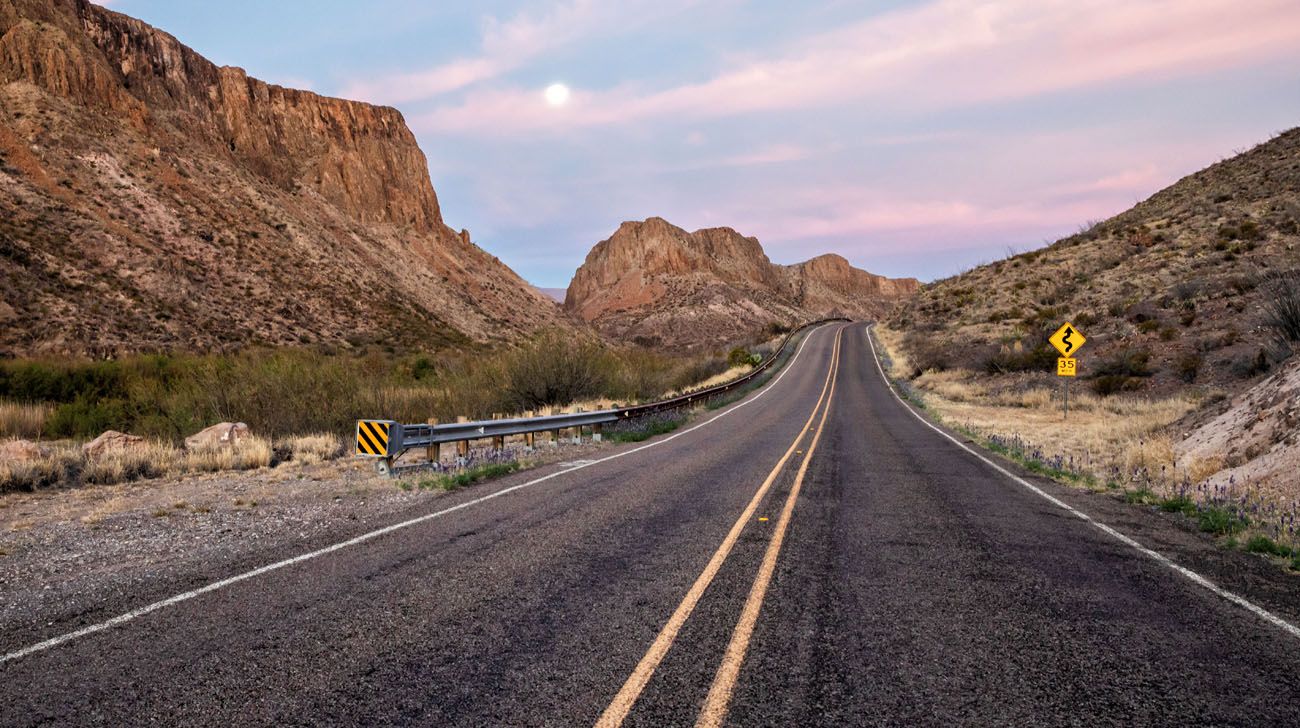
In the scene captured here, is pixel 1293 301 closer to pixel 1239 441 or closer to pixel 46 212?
pixel 1239 441

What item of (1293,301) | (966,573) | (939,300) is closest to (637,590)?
(966,573)

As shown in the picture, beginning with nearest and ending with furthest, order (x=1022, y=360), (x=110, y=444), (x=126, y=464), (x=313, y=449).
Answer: (x=126, y=464) → (x=110, y=444) → (x=313, y=449) → (x=1022, y=360)

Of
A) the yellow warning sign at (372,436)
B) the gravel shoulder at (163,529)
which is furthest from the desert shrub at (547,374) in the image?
the yellow warning sign at (372,436)

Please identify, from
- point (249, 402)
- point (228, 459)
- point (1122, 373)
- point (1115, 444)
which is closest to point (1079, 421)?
point (1115, 444)

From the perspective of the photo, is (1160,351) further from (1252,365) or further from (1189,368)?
(1252,365)

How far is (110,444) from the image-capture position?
1287 cm

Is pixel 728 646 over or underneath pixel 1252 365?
underneath

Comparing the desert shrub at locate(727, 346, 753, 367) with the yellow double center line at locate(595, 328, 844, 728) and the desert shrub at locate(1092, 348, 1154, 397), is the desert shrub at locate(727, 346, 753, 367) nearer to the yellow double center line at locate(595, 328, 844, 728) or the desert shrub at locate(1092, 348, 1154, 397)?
the desert shrub at locate(1092, 348, 1154, 397)

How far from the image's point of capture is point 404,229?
74.8 m

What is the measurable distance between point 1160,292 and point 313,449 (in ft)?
113

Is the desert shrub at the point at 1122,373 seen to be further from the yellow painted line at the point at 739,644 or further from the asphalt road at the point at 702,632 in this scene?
the yellow painted line at the point at 739,644

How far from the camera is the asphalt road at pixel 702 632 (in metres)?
3.30

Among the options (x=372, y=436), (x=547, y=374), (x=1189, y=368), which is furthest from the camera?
(x=547, y=374)

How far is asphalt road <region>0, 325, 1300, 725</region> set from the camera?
3.30 meters
